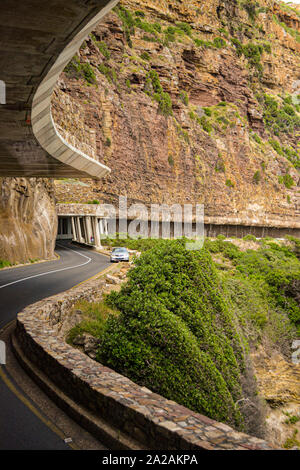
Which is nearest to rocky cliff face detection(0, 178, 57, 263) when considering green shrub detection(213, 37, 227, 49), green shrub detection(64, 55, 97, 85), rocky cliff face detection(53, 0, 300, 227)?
rocky cliff face detection(53, 0, 300, 227)

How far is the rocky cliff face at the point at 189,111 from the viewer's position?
51562mm

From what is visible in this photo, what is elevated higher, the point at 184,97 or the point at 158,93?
the point at 184,97

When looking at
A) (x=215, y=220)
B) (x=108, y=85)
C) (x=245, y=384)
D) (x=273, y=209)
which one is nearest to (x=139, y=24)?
(x=108, y=85)

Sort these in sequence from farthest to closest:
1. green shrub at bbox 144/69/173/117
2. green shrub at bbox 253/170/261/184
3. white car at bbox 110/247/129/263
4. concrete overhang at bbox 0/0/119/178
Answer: green shrub at bbox 253/170/261/184 < green shrub at bbox 144/69/173/117 < white car at bbox 110/247/129/263 < concrete overhang at bbox 0/0/119/178

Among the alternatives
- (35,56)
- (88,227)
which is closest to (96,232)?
(88,227)

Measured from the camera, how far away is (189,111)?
6906 cm

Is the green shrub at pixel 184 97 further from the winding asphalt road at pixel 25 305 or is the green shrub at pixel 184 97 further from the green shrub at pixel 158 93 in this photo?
the winding asphalt road at pixel 25 305

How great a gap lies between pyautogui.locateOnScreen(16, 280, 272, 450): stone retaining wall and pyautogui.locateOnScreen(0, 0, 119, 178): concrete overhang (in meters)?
5.19

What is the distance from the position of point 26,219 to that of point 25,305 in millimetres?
15536

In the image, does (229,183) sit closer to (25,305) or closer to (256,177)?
(256,177)

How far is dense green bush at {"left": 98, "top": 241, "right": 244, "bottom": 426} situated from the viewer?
9201mm

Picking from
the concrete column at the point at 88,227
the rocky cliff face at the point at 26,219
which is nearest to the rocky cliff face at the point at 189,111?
the concrete column at the point at 88,227

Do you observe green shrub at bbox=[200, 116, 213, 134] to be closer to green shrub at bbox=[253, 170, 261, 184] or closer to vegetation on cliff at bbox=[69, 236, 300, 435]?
green shrub at bbox=[253, 170, 261, 184]

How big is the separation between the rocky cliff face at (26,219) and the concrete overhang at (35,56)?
38.4 feet
